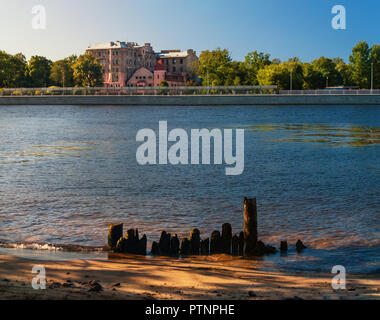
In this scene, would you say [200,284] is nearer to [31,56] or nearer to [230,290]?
[230,290]

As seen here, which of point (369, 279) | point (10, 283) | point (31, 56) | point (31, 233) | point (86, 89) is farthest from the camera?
point (31, 56)

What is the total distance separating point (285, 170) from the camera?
2586cm

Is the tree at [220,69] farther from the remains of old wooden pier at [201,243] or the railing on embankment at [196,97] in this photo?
the remains of old wooden pier at [201,243]

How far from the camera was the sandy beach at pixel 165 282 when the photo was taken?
7.22m

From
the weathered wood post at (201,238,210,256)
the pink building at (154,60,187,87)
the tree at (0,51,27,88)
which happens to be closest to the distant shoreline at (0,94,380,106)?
the tree at (0,51,27,88)

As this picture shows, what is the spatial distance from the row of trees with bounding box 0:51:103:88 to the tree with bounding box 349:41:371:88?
7469 centimetres

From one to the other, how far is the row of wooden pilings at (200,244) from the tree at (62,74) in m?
154

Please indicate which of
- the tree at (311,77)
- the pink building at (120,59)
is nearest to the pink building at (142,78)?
the pink building at (120,59)

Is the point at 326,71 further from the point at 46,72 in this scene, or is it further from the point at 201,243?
the point at 201,243

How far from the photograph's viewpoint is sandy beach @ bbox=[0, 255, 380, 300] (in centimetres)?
722

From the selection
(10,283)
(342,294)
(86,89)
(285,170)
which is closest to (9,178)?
(285,170)

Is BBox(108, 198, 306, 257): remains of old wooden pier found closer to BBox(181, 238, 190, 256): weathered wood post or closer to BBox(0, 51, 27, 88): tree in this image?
BBox(181, 238, 190, 256): weathered wood post

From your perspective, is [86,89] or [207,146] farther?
[86,89]

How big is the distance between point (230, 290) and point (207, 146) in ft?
99.1
